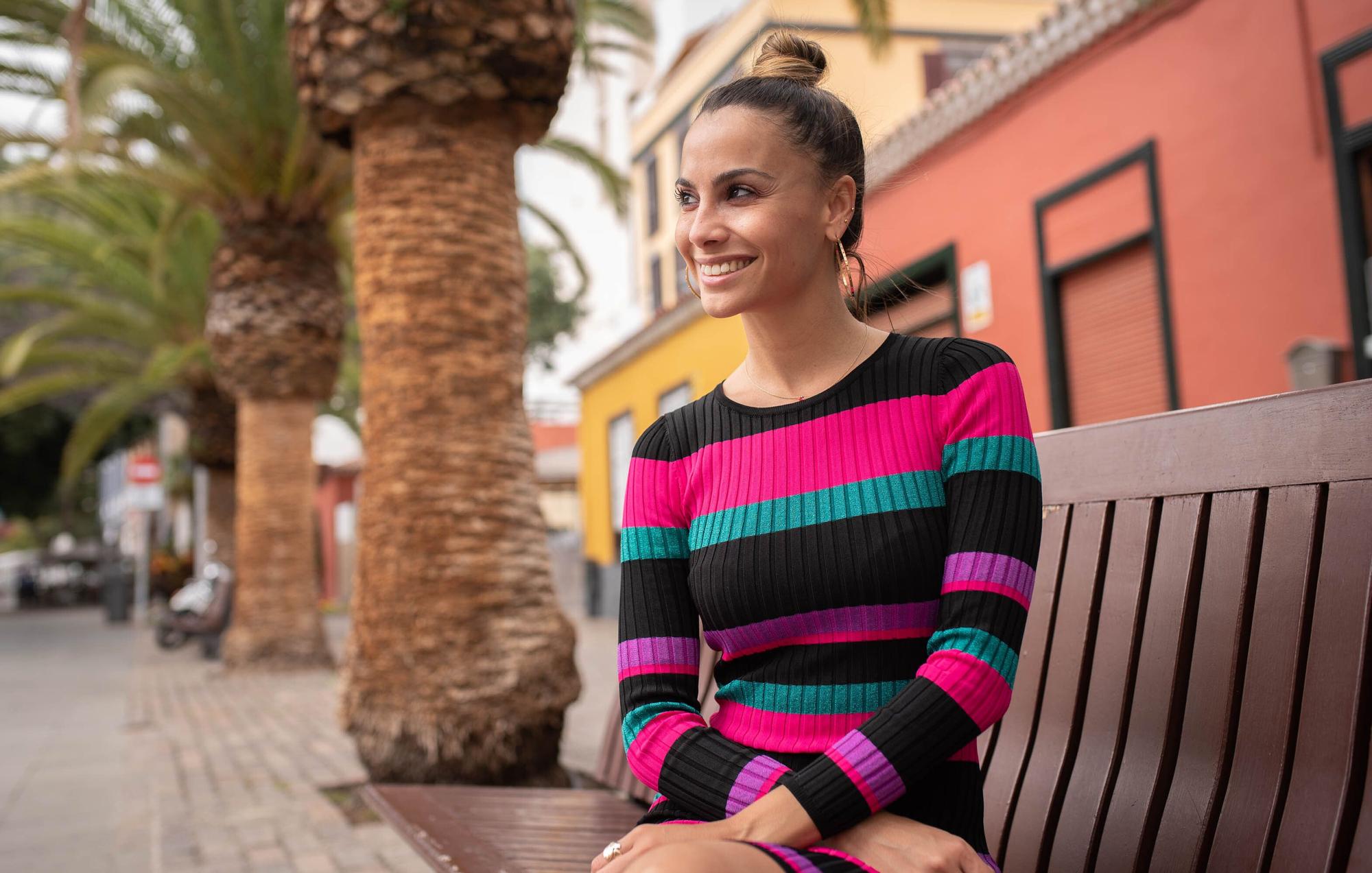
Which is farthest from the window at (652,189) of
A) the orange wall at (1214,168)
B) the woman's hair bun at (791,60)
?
the woman's hair bun at (791,60)

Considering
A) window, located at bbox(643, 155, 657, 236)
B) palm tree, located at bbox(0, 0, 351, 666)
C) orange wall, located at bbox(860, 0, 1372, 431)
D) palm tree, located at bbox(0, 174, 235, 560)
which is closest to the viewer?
orange wall, located at bbox(860, 0, 1372, 431)

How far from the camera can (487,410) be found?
4.93 meters

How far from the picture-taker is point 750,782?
156 centimetres

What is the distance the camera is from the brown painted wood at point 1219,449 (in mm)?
1660

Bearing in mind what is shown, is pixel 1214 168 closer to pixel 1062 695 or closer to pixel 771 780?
pixel 1062 695

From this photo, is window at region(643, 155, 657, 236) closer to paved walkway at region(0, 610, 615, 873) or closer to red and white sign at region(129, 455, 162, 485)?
red and white sign at region(129, 455, 162, 485)

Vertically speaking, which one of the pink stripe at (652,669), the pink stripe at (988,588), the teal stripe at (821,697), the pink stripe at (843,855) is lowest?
the pink stripe at (843,855)

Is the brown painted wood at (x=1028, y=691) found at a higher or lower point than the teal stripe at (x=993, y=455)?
lower

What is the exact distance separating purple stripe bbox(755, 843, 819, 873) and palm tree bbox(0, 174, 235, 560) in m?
11.6

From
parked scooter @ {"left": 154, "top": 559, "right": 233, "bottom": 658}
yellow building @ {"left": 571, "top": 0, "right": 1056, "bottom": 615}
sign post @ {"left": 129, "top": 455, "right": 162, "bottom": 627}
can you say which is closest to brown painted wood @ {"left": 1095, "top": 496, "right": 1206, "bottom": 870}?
yellow building @ {"left": 571, "top": 0, "right": 1056, "bottom": 615}

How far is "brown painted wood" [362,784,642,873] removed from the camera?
225cm

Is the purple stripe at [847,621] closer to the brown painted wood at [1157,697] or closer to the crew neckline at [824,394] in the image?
the crew neckline at [824,394]

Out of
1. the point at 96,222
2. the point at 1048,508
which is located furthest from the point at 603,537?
the point at 1048,508

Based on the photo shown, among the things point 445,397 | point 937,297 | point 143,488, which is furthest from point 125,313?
point 445,397
